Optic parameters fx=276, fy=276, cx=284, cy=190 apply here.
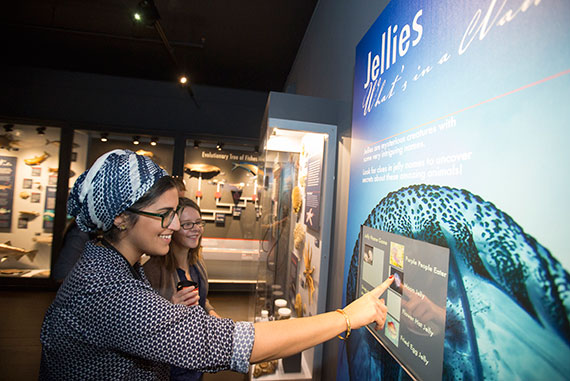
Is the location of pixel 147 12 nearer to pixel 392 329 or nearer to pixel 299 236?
pixel 299 236

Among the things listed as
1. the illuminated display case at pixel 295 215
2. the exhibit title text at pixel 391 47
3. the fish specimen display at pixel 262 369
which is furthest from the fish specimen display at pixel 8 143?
the exhibit title text at pixel 391 47

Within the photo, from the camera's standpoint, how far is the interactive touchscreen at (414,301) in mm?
810

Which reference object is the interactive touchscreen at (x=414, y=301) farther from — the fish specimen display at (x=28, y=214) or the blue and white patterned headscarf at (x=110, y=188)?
the fish specimen display at (x=28, y=214)

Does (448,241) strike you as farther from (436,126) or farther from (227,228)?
(227,228)

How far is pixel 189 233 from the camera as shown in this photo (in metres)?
1.77

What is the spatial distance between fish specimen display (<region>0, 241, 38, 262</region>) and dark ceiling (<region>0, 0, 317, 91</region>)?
3.22 m

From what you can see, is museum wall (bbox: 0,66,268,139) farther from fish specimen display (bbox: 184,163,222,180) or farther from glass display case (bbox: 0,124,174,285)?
fish specimen display (bbox: 184,163,222,180)

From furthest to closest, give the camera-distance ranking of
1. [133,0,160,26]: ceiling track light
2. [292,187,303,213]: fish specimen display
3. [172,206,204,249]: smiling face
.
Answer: [133,0,160,26]: ceiling track light
[292,187,303,213]: fish specimen display
[172,206,204,249]: smiling face

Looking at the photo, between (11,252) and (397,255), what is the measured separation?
6.63m

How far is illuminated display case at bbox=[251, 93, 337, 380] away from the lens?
76.7 inches

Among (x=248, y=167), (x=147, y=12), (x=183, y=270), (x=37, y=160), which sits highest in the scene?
(x=147, y=12)

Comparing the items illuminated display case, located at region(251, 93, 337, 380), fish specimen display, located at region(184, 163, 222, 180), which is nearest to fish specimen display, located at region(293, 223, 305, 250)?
illuminated display case, located at region(251, 93, 337, 380)

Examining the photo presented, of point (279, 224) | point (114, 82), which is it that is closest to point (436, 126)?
point (279, 224)

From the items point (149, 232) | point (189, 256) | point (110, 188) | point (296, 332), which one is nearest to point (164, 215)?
point (149, 232)
